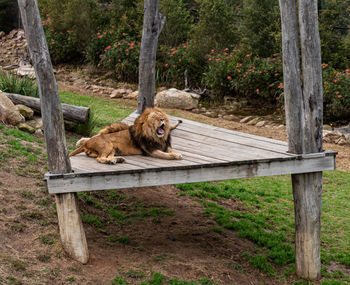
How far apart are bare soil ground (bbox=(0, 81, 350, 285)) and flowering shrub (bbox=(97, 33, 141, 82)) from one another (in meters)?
9.79

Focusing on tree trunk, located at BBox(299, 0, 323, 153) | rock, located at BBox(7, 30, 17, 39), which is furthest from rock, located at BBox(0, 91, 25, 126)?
rock, located at BBox(7, 30, 17, 39)

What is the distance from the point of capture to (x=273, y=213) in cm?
742

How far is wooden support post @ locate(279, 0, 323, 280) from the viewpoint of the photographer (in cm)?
495

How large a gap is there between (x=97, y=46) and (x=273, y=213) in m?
12.7

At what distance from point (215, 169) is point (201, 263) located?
1342 millimetres

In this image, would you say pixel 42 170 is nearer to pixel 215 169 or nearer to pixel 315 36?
pixel 215 169

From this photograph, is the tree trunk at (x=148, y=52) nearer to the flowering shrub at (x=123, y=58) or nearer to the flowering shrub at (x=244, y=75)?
the flowering shrub at (x=244, y=75)

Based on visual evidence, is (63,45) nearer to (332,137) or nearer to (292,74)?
(332,137)

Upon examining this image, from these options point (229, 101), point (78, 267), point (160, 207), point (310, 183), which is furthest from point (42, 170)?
point (229, 101)

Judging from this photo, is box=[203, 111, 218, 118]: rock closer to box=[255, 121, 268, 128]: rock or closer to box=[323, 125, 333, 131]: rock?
box=[255, 121, 268, 128]: rock

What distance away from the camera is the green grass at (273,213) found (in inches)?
243

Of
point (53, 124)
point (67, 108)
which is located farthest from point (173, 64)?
point (53, 124)

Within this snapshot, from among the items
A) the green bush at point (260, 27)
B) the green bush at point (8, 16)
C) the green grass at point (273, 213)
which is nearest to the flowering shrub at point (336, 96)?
the green bush at point (260, 27)

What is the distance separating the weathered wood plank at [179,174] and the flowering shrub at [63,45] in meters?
15.0
